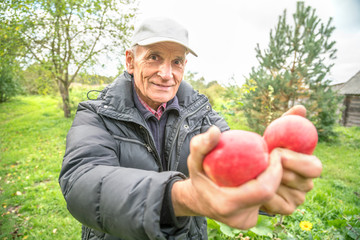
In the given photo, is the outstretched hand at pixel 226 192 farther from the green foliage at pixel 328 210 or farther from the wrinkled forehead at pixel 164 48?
the green foliage at pixel 328 210

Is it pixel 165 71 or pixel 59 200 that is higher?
pixel 165 71

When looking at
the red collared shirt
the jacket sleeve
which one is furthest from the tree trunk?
the jacket sleeve

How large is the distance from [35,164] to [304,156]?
22.0 ft

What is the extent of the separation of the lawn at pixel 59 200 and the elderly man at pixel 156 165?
1.48m

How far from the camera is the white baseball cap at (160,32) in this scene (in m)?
1.50

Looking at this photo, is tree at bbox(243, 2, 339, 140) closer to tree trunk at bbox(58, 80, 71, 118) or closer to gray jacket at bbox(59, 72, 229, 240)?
gray jacket at bbox(59, 72, 229, 240)

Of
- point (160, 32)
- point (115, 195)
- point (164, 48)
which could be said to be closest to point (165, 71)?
point (164, 48)

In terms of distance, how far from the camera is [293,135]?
2.90ft

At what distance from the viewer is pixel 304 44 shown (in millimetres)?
7910

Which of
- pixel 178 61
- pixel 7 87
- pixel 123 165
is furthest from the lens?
pixel 7 87

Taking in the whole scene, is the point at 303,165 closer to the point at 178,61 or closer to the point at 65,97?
the point at 178,61

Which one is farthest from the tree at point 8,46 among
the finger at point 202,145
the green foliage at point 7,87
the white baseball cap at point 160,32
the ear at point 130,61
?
the green foliage at point 7,87

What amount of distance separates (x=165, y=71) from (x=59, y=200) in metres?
3.69

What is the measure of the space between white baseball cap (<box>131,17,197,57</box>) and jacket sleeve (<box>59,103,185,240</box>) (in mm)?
946
